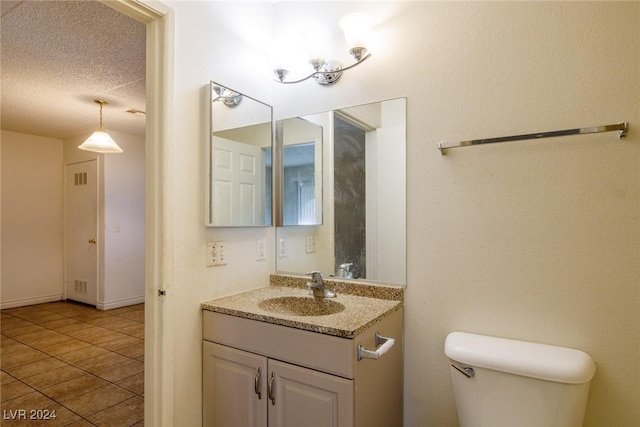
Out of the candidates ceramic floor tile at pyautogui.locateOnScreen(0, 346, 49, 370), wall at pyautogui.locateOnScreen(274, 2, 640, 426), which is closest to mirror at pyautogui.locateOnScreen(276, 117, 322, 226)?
wall at pyautogui.locateOnScreen(274, 2, 640, 426)

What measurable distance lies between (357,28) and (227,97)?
0.68 m

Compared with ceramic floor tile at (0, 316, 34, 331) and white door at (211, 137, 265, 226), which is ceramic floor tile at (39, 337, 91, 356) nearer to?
ceramic floor tile at (0, 316, 34, 331)

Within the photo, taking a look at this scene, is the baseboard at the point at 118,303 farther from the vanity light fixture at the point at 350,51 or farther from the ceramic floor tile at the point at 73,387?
the vanity light fixture at the point at 350,51

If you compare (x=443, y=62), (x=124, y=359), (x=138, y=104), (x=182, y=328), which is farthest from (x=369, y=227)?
(x=138, y=104)

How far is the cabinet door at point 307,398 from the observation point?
1.20 metres

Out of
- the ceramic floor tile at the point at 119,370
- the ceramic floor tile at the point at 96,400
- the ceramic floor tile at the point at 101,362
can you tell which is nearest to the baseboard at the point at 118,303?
the ceramic floor tile at the point at 101,362

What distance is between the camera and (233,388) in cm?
145

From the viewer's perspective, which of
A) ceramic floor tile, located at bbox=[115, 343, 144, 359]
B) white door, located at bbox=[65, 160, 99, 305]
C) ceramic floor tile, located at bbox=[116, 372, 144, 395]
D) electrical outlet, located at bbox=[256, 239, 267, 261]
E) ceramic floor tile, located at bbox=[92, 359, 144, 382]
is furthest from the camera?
white door, located at bbox=[65, 160, 99, 305]

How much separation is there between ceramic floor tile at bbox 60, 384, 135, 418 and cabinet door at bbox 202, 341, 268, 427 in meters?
1.03

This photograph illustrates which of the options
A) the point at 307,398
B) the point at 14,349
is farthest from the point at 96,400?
the point at 307,398

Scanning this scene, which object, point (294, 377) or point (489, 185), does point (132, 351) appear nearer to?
point (294, 377)

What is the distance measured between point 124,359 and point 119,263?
1955mm

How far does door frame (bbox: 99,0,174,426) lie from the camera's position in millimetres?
1361

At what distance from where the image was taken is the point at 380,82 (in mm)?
1655
